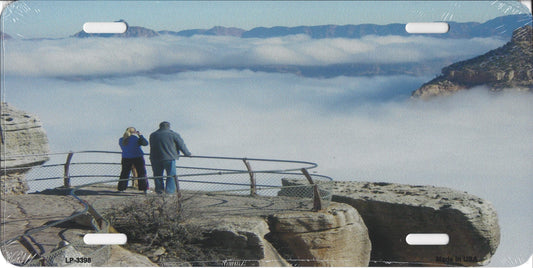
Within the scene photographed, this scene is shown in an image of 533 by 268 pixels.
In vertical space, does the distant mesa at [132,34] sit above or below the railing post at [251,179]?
above

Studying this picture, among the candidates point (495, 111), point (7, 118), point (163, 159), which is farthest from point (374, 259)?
point (7, 118)

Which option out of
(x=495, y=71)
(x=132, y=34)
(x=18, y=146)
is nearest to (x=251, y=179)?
(x=132, y=34)

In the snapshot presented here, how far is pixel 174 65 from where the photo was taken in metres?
8.88

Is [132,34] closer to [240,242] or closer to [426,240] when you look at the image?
[240,242]

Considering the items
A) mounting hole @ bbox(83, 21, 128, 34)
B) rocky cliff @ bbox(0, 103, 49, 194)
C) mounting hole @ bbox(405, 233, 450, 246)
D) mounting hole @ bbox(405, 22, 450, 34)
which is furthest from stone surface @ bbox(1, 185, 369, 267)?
mounting hole @ bbox(405, 22, 450, 34)

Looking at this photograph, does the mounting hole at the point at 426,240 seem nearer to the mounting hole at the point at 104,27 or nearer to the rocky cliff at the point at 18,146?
the mounting hole at the point at 104,27

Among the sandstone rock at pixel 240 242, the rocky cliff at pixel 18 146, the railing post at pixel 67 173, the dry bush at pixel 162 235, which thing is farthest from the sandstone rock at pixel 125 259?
the rocky cliff at pixel 18 146

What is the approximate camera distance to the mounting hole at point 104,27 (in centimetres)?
848

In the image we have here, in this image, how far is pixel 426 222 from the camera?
9.33 metres

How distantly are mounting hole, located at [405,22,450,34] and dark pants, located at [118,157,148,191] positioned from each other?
370 cm

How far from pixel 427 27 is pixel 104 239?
14.0 ft

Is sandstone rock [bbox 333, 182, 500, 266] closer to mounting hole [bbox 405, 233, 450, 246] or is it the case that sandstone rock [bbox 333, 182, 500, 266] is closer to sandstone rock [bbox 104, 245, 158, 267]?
mounting hole [bbox 405, 233, 450, 246]

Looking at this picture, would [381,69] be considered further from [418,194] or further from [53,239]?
[53,239]

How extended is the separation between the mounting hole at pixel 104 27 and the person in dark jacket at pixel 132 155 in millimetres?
1137
